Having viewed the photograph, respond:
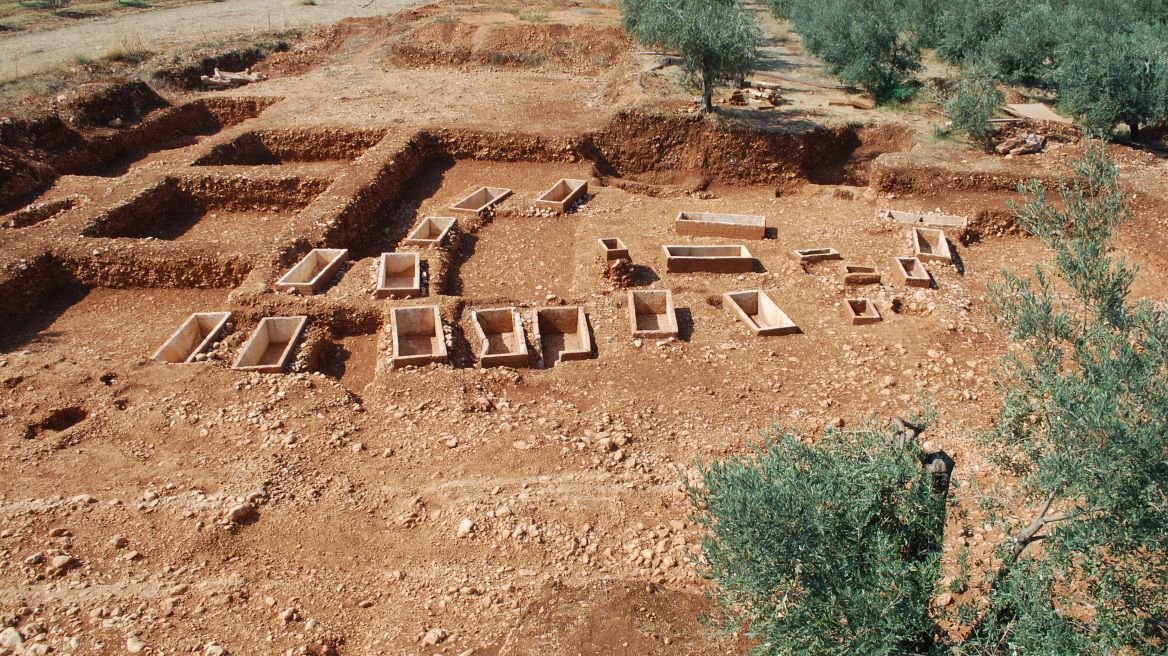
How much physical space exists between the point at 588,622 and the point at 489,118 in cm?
1403

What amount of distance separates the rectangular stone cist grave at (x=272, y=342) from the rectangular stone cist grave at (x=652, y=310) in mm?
4687

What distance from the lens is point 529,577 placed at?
597 centimetres

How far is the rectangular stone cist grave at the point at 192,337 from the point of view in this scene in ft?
30.1

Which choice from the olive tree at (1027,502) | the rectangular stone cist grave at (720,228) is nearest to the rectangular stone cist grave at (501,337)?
the rectangular stone cist grave at (720,228)

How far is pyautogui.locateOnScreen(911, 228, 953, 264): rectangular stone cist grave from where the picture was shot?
11617 mm

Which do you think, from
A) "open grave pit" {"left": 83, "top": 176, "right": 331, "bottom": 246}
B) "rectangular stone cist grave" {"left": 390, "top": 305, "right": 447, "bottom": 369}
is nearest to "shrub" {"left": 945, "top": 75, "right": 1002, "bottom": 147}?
"rectangular stone cist grave" {"left": 390, "top": 305, "right": 447, "bottom": 369}

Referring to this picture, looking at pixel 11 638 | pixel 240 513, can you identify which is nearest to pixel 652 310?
pixel 240 513

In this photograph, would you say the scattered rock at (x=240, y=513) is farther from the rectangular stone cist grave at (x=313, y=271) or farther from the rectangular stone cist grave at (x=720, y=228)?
the rectangular stone cist grave at (x=720, y=228)

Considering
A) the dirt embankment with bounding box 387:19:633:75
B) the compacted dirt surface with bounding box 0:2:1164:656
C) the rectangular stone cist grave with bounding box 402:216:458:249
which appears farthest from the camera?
the dirt embankment with bounding box 387:19:633:75

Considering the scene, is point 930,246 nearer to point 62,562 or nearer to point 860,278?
point 860,278

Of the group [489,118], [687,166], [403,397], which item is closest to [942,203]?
[687,166]

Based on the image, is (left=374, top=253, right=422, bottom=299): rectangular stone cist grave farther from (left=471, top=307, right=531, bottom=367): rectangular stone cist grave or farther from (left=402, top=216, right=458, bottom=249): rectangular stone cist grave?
(left=471, top=307, right=531, bottom=367): rectangular stone cist grave

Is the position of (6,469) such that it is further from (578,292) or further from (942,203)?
(942,203)

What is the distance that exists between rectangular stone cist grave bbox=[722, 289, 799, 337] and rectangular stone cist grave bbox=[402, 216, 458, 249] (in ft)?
16.4
